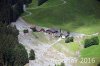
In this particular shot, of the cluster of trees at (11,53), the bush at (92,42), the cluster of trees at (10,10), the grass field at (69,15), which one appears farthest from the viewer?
the grass field at (69,15)

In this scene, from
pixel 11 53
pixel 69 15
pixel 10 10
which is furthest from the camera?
pixel 69 15

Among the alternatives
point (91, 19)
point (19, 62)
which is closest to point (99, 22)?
point (91, 19)

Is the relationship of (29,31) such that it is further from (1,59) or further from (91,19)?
(1,59)

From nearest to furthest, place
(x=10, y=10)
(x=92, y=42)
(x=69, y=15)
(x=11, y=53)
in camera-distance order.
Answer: (x=11, y=53) → (x=92, y=42) → (x=10, y=10) → (x=69, y=15)

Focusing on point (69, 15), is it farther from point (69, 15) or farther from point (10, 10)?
point (10, 10)

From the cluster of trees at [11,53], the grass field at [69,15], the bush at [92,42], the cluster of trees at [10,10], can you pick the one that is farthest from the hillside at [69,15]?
the cluster of trees at [11,53]

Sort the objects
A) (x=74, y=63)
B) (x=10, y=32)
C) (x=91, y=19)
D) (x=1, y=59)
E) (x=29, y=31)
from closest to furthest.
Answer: (x=1, y=59)
(x=74, y=63)
(x=10, y=32)
(x=29, y=31)
(x=91, y=19)

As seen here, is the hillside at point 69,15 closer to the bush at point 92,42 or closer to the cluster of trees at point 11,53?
the bush at point 92,42

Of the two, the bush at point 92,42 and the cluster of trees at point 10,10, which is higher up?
the cluster of trees at point 10,10

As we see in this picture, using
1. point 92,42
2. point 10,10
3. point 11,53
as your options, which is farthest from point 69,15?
point 11,53
